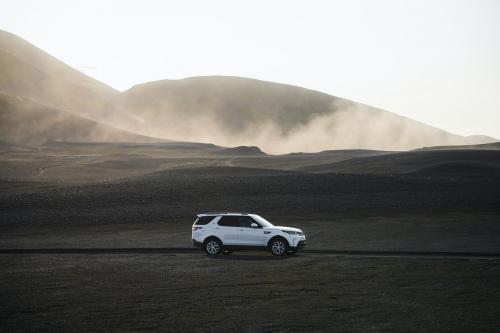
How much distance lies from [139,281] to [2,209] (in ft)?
111

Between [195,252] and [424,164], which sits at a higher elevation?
[424,164]

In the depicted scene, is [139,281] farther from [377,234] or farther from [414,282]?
[377,234]

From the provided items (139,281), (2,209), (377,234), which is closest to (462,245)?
(377,234)

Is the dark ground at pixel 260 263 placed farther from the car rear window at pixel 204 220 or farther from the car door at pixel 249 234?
the car rear window at pixel 204 220

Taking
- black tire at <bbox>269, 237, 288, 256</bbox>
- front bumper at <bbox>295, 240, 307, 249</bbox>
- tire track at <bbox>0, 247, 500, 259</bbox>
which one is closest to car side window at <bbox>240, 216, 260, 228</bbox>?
black tire at <bbox>269, 237, 288, 256</bbox>

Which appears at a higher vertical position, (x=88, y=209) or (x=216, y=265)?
(x=88, y=209)

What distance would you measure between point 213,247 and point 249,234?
163 cm

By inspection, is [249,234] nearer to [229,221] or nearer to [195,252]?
[229,221]

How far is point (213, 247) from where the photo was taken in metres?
29.5

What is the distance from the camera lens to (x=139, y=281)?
2177 cm

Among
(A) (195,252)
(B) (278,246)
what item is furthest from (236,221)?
(A) (195,252)

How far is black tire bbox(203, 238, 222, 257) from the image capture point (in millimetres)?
29500

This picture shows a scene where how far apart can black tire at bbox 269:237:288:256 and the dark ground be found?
Result: 0.89 meters

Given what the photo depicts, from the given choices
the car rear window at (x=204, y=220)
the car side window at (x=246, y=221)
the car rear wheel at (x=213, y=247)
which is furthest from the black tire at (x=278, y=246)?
the car rear window at (x=204, y=220)
